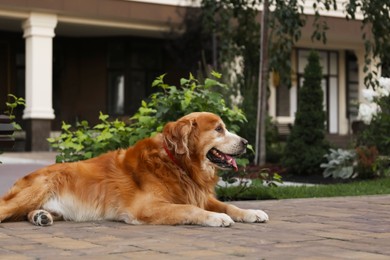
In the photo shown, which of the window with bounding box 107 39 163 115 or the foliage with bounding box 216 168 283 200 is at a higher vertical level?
the window with bounding box 107 39 163 115

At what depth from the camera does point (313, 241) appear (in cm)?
494

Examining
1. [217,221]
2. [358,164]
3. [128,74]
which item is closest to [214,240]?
[217,221]

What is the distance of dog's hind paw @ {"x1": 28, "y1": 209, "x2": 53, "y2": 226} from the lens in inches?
228

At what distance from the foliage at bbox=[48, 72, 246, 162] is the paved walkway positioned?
5.97 feet

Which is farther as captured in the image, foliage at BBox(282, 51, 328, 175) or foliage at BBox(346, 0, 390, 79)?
foliage at BBox(346, 0, 390, 79)

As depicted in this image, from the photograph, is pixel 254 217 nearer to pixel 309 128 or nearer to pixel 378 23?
pixel 309 128

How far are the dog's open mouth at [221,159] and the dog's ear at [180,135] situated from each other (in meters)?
0.21

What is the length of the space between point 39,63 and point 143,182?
50.4ft

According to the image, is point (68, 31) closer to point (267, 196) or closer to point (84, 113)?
point (84, 113)

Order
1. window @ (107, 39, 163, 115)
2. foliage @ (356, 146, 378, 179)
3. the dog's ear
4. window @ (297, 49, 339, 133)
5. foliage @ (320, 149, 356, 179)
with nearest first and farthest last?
the dog's ear < foliage @ (356, 146, 378, 179) < foliage @ (320, 149, 356, 179) < window @ (107, 39, 163, 115) < window @ (297, 49, 339, 133)

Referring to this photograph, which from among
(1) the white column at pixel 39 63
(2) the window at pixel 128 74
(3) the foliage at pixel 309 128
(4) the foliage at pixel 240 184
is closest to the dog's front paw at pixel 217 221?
(4) the foliage at pixel 240 184

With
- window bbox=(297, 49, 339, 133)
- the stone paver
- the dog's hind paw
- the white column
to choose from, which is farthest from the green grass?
window bbox=(297, 49, 339, 133)

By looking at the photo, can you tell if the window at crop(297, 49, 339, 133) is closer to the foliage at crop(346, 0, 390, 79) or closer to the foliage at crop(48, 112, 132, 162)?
the foliage at crop(346, 0, 390, 79)

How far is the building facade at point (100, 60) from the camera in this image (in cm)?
2062
